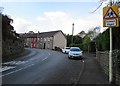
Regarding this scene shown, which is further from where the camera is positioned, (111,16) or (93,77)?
(93,77)

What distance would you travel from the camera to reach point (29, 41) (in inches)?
4540

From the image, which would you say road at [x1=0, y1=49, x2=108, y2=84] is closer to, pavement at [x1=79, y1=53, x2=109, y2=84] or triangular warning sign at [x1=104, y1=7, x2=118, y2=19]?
pavement at [x1=79, y1=53, x2=109, y2=84]

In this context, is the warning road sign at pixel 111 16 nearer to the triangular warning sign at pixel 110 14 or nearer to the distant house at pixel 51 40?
the triangular warning sign at pixel 110 14

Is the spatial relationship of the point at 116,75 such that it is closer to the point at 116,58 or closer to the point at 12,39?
the point at 116,58

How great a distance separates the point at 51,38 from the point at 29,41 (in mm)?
24189

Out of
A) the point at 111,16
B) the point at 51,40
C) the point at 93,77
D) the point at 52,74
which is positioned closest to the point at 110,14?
the point at 111,16

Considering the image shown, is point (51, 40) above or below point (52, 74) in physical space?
above

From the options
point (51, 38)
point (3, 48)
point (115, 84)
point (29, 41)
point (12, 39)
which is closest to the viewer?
point (115, 84)

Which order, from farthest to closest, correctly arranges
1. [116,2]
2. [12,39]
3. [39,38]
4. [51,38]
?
[39,38]
[51,38]
[12,39]
[116,2]

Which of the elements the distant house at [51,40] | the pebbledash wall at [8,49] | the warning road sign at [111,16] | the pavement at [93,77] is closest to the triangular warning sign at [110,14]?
the warning road sign at [111,16]

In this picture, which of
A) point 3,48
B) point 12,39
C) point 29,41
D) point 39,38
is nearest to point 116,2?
point 3,48

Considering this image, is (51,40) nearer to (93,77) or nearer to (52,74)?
(52,74)

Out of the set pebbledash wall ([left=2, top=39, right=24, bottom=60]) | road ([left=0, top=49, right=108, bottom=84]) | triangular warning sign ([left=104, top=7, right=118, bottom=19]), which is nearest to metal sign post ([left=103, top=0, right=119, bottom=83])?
triangular warning sign ([left=104, top=7, right=118, bottom=19])

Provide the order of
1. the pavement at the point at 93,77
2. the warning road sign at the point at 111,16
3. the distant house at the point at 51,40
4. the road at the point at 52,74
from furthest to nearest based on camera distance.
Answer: the distant house at the point at 51,40
the road at the point at 52,74
the pavement at the point at 93,77
the warning road sign at the point at 111,16
